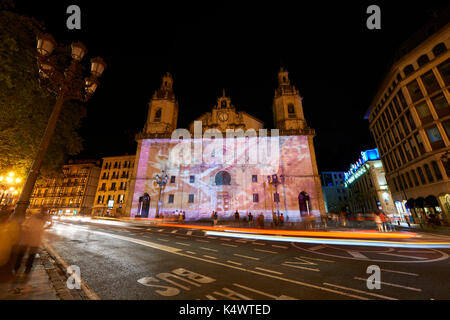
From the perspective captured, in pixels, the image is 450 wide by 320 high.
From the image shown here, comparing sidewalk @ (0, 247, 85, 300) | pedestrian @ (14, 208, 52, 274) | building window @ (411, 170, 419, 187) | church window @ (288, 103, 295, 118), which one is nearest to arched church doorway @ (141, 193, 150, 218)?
pedestrian @ (14, 208, 52, 274)

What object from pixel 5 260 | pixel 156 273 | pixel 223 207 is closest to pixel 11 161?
pixel 5 260

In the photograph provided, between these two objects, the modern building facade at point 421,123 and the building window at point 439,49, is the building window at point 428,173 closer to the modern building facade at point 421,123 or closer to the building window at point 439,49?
the modern building facade at point 421,123

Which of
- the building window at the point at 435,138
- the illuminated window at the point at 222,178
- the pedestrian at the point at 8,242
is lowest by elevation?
the pedestrian at the point at 8,242

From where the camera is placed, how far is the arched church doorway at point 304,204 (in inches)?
1233

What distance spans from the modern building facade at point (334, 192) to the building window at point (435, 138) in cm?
5565

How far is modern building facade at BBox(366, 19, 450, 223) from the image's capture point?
21469 millimetres

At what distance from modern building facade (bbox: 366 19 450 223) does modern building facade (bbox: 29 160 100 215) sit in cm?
7154

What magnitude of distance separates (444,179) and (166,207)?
128 feet

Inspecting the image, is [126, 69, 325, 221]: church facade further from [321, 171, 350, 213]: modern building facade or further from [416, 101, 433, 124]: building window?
[321, 171, 350, 213]: modern building facade

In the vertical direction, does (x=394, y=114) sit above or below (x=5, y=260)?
above

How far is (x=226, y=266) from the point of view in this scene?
20.4 feet

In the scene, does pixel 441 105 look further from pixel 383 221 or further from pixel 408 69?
pixel 383 221

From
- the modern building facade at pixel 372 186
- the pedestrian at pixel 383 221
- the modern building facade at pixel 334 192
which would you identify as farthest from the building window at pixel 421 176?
the modern building facade at pixel 334 192

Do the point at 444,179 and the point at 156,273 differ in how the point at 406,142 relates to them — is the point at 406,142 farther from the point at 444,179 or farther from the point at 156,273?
the point at 156,273
